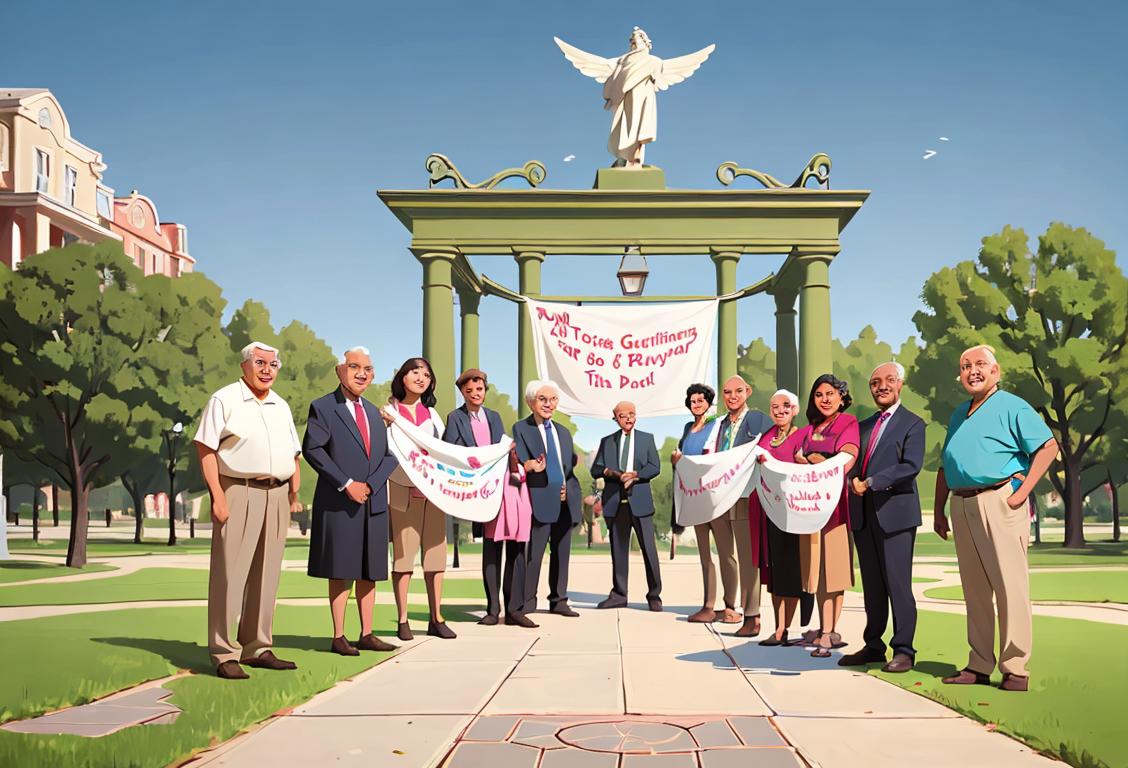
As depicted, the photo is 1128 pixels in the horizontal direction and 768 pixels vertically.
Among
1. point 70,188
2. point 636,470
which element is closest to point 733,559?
point 636,470

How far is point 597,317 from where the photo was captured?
13.8 metres

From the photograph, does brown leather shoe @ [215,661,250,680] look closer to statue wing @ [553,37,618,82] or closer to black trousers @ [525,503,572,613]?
black trousers @ [525,503,572,613]

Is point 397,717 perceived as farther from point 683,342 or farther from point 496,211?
point 496,211

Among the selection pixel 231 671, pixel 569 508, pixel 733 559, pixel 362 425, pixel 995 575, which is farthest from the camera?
pixel 569 508

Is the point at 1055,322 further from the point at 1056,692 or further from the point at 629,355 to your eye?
the point at 1056,692

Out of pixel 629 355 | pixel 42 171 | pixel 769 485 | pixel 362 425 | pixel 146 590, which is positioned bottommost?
pixel 146 590

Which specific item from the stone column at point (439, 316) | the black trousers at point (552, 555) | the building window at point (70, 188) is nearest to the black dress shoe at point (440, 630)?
the black trousers at point (552, 555)

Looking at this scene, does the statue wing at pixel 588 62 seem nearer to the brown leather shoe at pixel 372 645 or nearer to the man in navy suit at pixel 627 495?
the man in navy suit at pixel 627 495

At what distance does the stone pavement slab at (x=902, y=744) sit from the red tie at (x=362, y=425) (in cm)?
382

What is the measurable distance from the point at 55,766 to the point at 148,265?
60.7m

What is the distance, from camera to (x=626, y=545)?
10.9 meters

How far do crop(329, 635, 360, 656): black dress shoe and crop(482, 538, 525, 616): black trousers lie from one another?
6.54ft

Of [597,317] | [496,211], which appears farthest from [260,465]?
[496,211]

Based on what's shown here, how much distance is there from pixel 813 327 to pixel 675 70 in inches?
177
